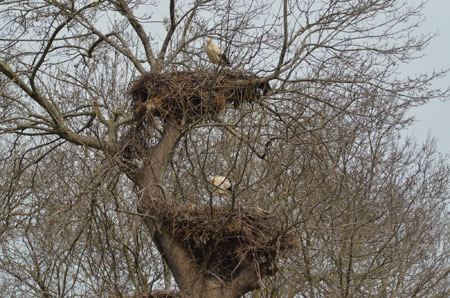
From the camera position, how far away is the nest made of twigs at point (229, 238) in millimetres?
5738

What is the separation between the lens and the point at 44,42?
288 inches

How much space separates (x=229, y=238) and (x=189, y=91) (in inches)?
59.4

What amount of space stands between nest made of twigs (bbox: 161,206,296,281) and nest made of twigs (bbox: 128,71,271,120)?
1058mm

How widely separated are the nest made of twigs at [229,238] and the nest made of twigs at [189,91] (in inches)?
41.7

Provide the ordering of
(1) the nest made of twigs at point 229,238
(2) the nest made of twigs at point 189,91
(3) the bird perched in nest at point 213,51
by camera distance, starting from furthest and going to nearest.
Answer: (3) the bird perched in nest at point 213,51 → (2) the nest made of twigs at point 189,91 → (1) the nest made of twigs at point 229,238

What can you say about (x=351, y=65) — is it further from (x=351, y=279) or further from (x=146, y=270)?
(x=146, y=270)

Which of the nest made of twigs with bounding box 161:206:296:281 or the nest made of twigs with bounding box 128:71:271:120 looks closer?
the nest made of twigs with bounding box 161:206:296:281

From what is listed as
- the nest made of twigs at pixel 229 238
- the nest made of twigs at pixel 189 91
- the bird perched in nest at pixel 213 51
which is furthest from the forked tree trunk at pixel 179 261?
the bird perched in nest at pixel 213 51

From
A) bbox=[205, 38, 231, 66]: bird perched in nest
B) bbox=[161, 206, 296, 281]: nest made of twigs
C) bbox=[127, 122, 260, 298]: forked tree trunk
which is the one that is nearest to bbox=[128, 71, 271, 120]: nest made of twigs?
bbox=[127, 122, 260, 298]: forked tree trunk

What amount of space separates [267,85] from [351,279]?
4.22m

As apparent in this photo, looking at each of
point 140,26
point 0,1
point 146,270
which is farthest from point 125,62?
point 0,1

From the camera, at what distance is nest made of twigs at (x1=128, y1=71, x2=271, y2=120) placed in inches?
244

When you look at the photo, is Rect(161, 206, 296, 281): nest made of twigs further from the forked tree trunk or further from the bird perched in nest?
the bird perched in nest

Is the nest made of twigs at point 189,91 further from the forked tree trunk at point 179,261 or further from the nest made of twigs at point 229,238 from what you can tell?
the nest made of twigs at point 229,238
